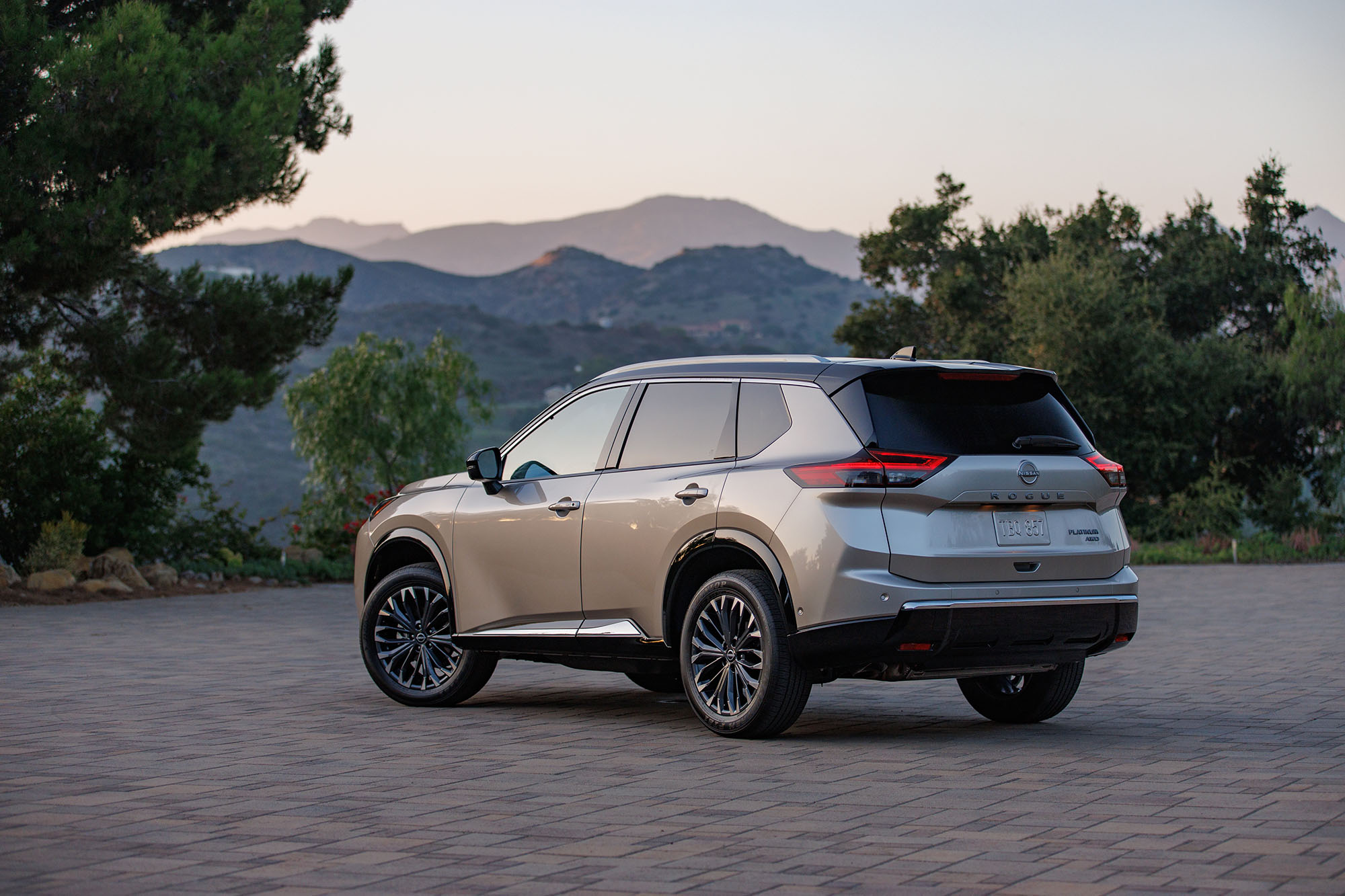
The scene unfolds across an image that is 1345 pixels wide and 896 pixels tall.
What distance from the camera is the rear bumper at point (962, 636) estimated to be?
761 centimetres

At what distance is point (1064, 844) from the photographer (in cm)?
572

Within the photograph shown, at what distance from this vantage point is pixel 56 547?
67.7 ft

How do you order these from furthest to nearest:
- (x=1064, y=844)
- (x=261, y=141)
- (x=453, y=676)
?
(x=261, y=141), (x=453, y=676), (x=1064, y=844)

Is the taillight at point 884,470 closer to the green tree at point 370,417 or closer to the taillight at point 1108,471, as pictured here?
the taillight at point 1108,471

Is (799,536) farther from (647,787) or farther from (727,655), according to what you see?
(647,787)

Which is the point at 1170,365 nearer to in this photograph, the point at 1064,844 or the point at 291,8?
the point at 291,8

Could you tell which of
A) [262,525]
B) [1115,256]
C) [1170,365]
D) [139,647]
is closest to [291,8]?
[262,525]

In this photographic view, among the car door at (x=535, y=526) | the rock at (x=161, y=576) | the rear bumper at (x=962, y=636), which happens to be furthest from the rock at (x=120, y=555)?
the rear bumper at (x=962, y=636)

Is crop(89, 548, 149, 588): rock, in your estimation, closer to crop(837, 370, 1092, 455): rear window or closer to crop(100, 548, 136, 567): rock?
crop(100, 548, 136, 567): rock

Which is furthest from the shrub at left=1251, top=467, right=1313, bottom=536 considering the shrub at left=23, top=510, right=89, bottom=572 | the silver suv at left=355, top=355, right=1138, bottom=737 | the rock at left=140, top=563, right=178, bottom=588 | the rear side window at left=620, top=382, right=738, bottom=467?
the rear side window at left=620, top=382, right=738, bottom=467

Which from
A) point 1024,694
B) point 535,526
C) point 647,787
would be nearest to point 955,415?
point 1024,694

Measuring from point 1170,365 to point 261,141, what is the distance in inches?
854

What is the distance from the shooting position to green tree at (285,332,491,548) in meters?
36.1

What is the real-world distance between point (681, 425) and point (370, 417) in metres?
28.7
